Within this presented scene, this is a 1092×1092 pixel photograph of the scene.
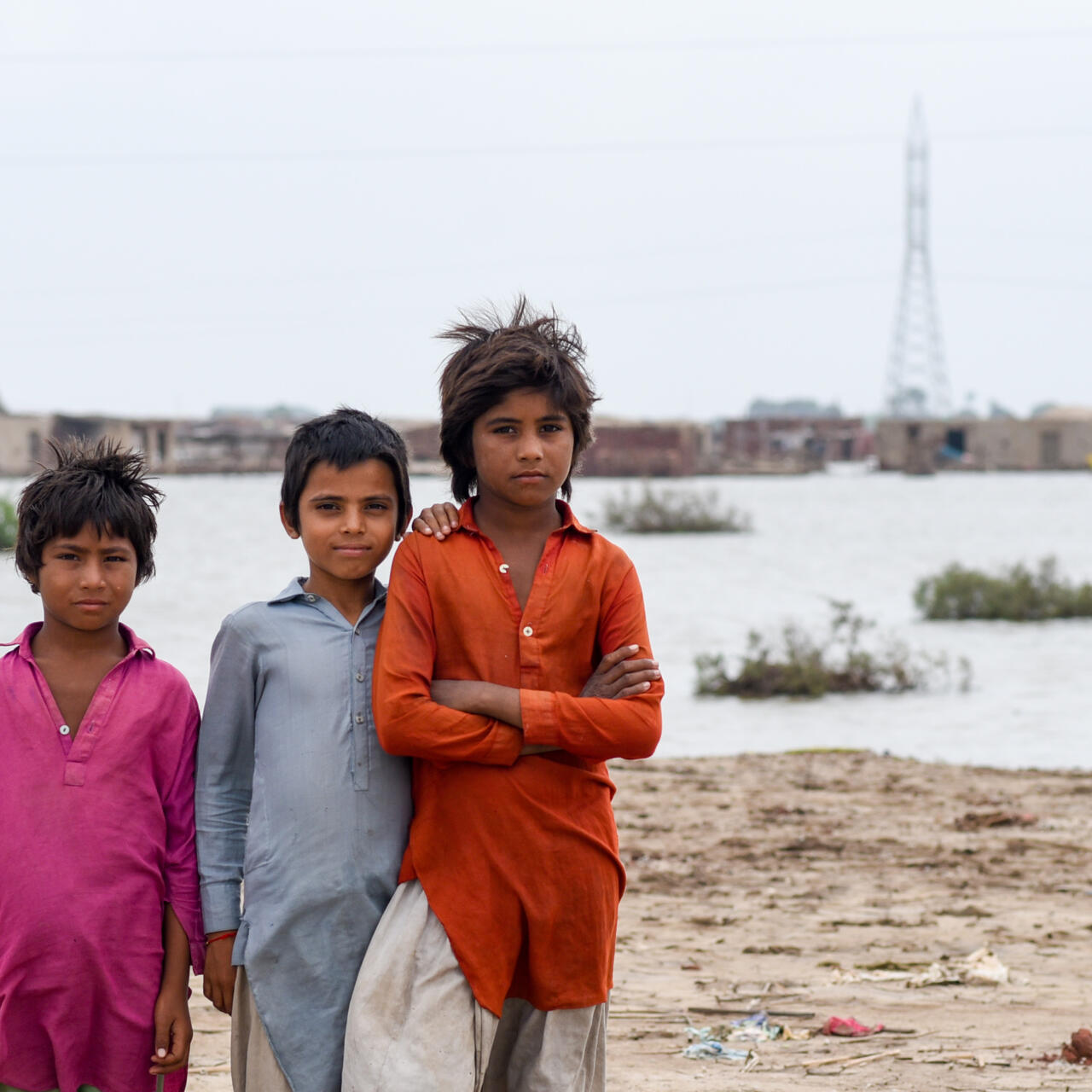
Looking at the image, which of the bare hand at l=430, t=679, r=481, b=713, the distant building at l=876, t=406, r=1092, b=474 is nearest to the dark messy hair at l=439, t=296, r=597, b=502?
the bare hand at l=430, t=679, r=481, b=713

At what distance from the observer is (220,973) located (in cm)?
237

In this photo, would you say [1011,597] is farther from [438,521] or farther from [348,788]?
[348,788]

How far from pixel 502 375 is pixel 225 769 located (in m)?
→ 0.77

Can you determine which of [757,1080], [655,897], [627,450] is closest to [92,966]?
[757,1080]

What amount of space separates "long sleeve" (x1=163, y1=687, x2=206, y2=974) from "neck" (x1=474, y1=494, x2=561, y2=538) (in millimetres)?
561

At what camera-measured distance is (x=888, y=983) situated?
4.49 meters

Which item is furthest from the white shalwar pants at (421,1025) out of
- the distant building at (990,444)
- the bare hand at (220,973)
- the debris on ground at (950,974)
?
the distant building at (990,444)

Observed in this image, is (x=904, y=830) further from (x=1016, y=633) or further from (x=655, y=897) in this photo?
(x=1016, y=633)

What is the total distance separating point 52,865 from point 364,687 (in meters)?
0.54

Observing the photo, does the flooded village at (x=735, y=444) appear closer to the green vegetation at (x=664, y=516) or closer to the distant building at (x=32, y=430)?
the distant building at (x=32, y=430)

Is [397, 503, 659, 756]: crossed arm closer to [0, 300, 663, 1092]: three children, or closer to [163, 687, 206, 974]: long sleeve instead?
[0, 300, 663, 1092]: three children

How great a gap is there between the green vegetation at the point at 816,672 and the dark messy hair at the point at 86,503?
32.3 feet

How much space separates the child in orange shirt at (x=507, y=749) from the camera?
7.43 ft

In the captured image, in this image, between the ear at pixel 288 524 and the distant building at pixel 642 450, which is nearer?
the ear at pixel 288 524
